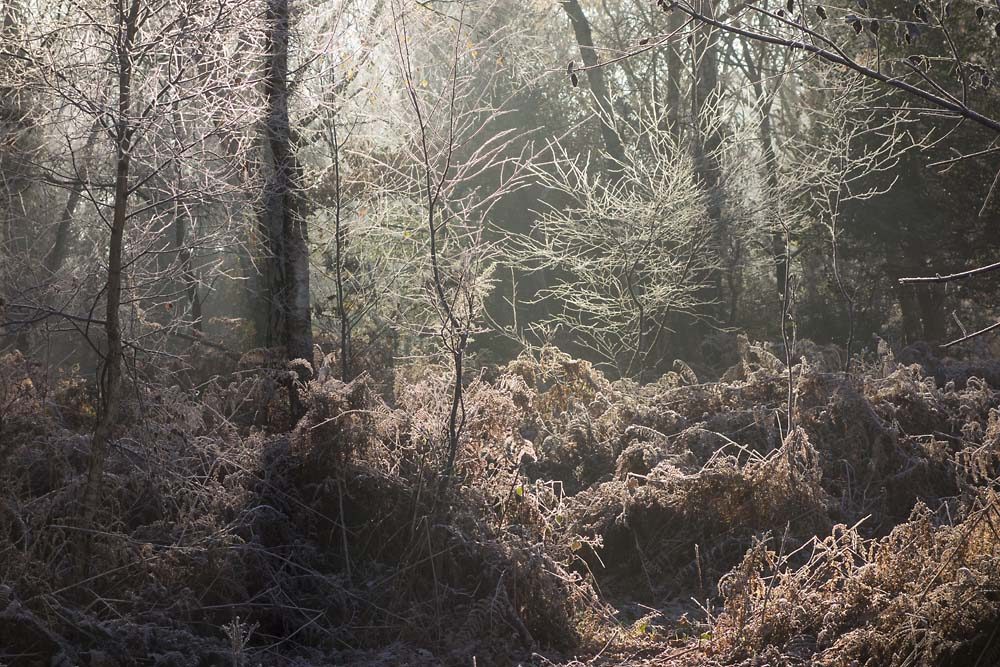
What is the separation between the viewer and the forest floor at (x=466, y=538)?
4.84 m

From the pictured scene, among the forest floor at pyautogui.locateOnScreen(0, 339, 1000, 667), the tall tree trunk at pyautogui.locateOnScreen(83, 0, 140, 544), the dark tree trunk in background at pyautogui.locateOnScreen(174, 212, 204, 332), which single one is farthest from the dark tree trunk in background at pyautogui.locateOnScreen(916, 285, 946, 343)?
the tall tree trunk at pyautogui.locateOnScreen(83, 0, 140, 544)

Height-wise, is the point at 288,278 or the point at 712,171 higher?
the point at 712,171

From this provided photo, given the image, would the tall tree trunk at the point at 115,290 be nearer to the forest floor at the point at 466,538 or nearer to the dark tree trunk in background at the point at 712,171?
the forest floor at the point at 466,538

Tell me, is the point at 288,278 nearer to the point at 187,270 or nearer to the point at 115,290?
the point at 187,270

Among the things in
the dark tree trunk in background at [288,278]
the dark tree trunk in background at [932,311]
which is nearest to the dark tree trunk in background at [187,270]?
the dark tree trunk in background at [288,278]

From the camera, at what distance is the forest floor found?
484 cm

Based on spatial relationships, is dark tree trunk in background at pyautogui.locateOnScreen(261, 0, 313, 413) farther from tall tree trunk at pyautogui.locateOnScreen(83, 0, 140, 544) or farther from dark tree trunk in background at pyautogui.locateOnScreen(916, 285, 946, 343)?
dark tree trunk in background at pyautogui.locateOnScreen(916, 285, 946, 343)

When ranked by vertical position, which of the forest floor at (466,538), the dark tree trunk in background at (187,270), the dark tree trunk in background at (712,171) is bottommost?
the forest floor at (466,538)

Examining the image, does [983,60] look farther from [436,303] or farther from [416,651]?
[416,651]

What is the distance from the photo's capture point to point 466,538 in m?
5.98

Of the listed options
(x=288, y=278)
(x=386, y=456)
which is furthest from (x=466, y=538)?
(x=288, y=278)

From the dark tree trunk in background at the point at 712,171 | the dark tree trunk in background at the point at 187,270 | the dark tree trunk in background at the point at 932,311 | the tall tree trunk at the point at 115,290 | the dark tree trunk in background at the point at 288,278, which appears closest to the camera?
the tall tree trunk at the point at 115,290

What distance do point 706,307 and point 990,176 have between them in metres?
5.31

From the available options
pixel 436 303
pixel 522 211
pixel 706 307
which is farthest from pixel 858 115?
pixel 436 303
